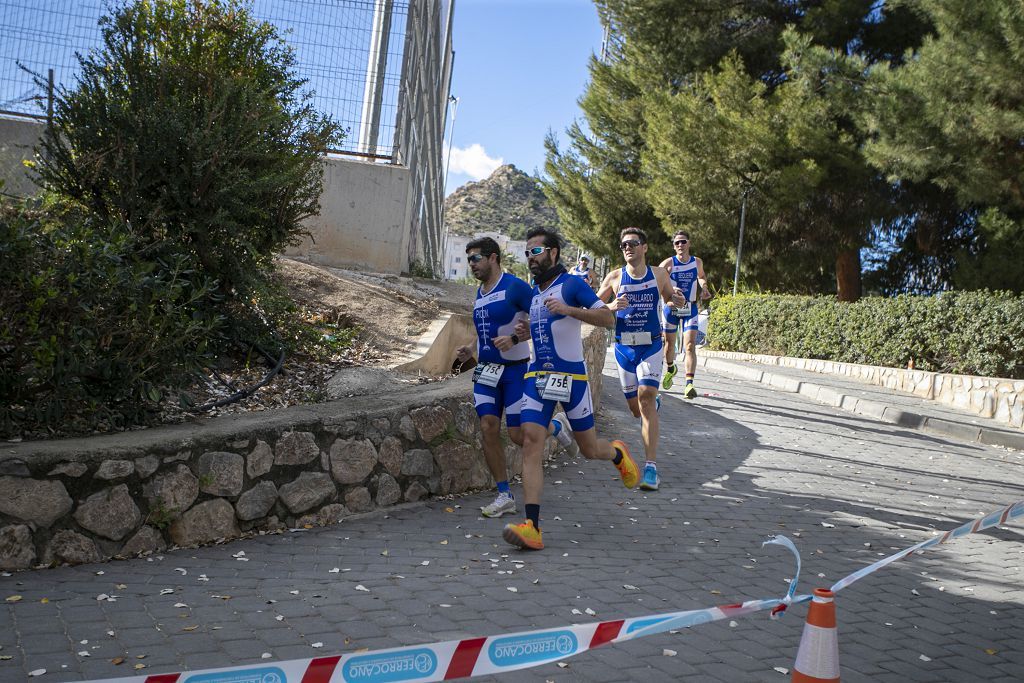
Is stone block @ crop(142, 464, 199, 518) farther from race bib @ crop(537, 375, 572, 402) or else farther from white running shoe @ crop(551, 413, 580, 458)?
white running shoe @ crop(551, 413, 580, 458)

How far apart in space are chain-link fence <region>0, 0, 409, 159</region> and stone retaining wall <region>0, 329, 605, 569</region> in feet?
18.2

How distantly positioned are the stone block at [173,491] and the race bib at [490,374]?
1.99 metres

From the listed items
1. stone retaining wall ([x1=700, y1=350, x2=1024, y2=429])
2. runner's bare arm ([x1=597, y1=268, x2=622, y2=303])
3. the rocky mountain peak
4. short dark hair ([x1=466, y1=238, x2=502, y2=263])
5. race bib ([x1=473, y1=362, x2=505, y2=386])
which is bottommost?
stone retaining wall ([x1=700, y1=350, x2=1024, y2=429])

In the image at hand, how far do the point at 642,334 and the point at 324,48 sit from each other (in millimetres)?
6227

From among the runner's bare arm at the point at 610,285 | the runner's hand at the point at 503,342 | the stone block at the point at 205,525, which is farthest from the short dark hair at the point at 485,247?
the stone block at the point at 205,525

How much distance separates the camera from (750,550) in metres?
6.00

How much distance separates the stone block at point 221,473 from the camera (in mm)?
5629

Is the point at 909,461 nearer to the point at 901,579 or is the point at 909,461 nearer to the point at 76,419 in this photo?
the point at 901,579

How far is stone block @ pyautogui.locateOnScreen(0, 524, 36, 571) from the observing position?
4.86m

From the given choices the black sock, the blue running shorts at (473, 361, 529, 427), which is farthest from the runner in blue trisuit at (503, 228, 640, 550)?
the blue running shorts at (473, 361, 529, 427)

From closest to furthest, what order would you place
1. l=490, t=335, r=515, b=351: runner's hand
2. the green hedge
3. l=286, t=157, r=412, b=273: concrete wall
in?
l=490, t=335, r=515, b=351: runner's hand, l=286, t=157, r=412, b=273: concrete wall, the green hedge

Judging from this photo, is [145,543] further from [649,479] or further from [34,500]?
[649,479]

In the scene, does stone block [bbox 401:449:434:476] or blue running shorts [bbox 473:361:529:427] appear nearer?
blue running shorts [bbox 473:361:529:427]

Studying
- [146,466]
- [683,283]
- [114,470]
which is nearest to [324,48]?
[683,283]
